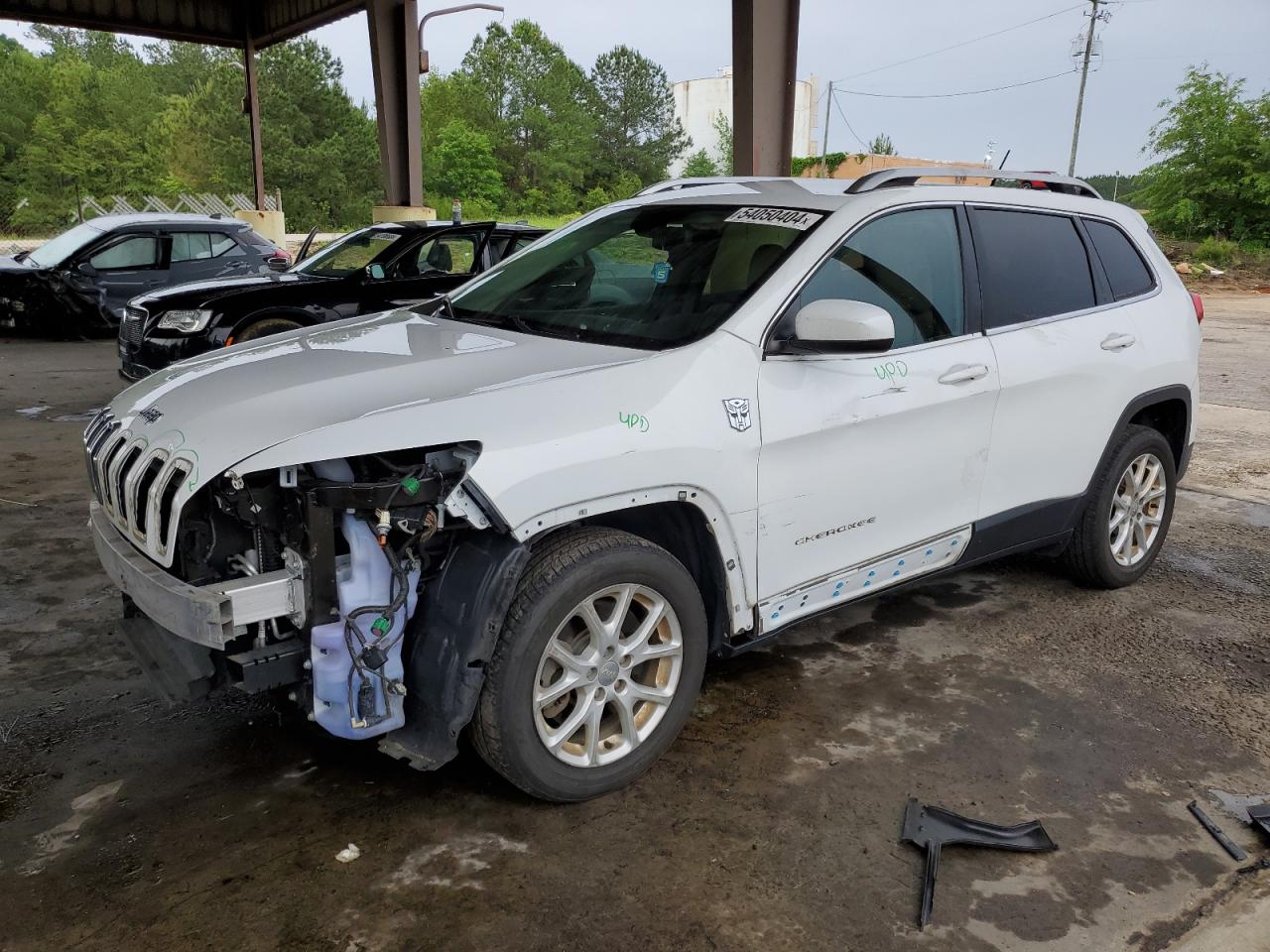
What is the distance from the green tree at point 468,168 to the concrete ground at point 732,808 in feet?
224

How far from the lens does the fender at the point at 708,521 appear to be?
261cm

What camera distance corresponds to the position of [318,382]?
112 inches

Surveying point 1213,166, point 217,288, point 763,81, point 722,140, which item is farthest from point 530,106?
point 217,288

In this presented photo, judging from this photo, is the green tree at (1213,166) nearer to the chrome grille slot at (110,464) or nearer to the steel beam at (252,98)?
the steel beam at (252,98)

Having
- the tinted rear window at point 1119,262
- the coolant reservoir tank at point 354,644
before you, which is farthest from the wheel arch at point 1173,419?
the coolant reservoir tank at point 354,644

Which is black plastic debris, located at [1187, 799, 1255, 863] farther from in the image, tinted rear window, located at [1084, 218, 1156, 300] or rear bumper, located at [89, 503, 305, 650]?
rear bumper, located at [89, 503, 305, 650]

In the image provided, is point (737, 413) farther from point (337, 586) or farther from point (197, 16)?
point (197, 16)

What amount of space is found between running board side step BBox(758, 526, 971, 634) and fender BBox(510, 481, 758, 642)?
10cm

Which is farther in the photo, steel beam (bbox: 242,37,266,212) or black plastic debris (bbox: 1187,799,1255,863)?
steel beam (bbox: 242,37,266,212)

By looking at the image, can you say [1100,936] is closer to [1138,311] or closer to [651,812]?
[651,812]

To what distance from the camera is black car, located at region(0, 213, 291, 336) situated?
12.1m

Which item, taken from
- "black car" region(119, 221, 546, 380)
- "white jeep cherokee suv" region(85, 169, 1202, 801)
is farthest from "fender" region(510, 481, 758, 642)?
"black car" region(119, 221, 546, 380)

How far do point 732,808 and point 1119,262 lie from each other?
3050 mm

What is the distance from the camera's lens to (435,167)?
70375 millimetres
